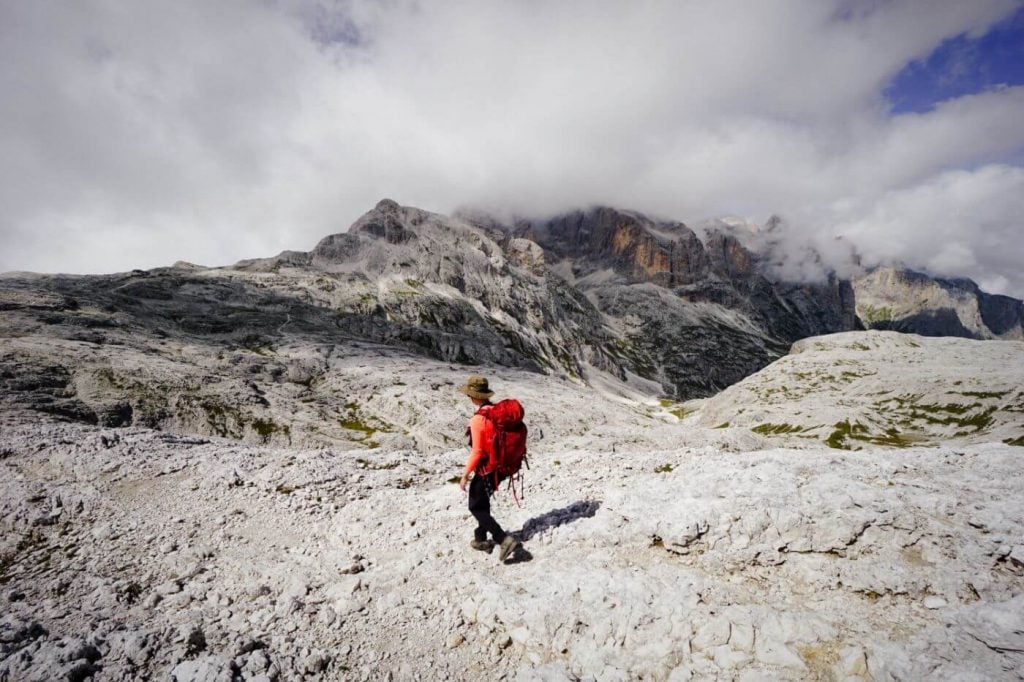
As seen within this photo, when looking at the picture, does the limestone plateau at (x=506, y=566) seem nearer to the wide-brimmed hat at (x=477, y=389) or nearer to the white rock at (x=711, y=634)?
the white rock at (x=711, y=634)

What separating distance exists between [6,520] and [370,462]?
A: 990 centimetres

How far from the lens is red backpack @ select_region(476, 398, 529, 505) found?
33.0 ft

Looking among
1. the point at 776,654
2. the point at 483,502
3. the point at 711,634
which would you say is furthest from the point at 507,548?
the point at 776,654

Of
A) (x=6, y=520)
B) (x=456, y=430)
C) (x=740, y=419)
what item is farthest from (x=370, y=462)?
(x=740, y=419)

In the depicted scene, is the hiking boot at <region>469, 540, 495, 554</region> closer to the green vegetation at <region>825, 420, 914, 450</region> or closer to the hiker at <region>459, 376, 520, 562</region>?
the hiker at <region>459, 376, 520, 562</region>

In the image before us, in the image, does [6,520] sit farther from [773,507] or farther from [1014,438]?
[1014,438]

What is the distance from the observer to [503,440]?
10.2 m

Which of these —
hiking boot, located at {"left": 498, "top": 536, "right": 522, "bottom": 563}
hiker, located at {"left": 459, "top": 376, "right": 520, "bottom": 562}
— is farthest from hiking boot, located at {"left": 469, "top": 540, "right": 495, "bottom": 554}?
hiking boot, located at {"left": 498, "top": 536, "right": 522, "bottom": 563}

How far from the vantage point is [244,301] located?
136625 millimetres

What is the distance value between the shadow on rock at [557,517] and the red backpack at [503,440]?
6.79 feet

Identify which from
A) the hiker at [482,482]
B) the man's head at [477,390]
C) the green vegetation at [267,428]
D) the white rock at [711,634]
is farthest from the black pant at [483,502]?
the green vegetation at [267,428]

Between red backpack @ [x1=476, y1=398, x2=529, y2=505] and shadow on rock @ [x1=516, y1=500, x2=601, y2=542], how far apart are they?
6.79ft

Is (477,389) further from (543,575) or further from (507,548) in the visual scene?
(543,575)

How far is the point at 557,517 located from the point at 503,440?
3443 millimetres
